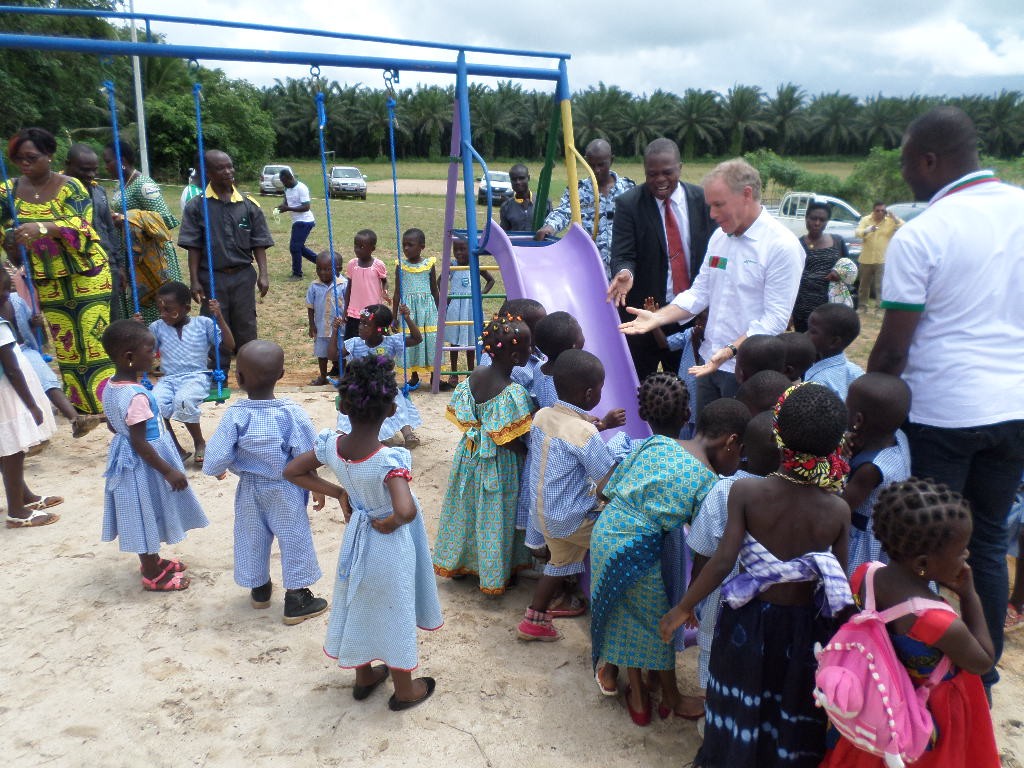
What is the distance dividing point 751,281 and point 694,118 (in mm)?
56411

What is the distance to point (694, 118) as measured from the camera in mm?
55562

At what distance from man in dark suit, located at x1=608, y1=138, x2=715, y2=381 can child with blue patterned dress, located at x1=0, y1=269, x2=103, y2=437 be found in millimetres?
3819

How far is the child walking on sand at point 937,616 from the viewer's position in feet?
6.50

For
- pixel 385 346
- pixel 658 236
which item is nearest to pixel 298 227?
pixel 385 346

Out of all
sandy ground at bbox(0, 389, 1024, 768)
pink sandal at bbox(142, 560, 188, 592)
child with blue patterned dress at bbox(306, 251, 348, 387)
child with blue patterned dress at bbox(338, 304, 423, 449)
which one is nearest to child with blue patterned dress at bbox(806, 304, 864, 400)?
sandy ground at bbox(0, 389, 1024, 768)

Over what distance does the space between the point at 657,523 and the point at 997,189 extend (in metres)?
1.58

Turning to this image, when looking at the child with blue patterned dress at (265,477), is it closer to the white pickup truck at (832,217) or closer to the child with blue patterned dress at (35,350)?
the child with blue patterned dress at (35,350)

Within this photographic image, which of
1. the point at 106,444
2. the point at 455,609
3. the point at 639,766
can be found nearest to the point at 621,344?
the point at 455,609

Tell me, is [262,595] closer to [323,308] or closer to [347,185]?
[323,308]

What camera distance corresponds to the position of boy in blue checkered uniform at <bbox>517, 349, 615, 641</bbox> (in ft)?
10.2

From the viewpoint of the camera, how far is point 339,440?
280 cm

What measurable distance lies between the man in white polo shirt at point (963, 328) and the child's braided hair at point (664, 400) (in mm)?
675

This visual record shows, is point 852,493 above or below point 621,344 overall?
below

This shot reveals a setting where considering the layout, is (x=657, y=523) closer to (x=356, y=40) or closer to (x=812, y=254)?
(x=356, y=40)
